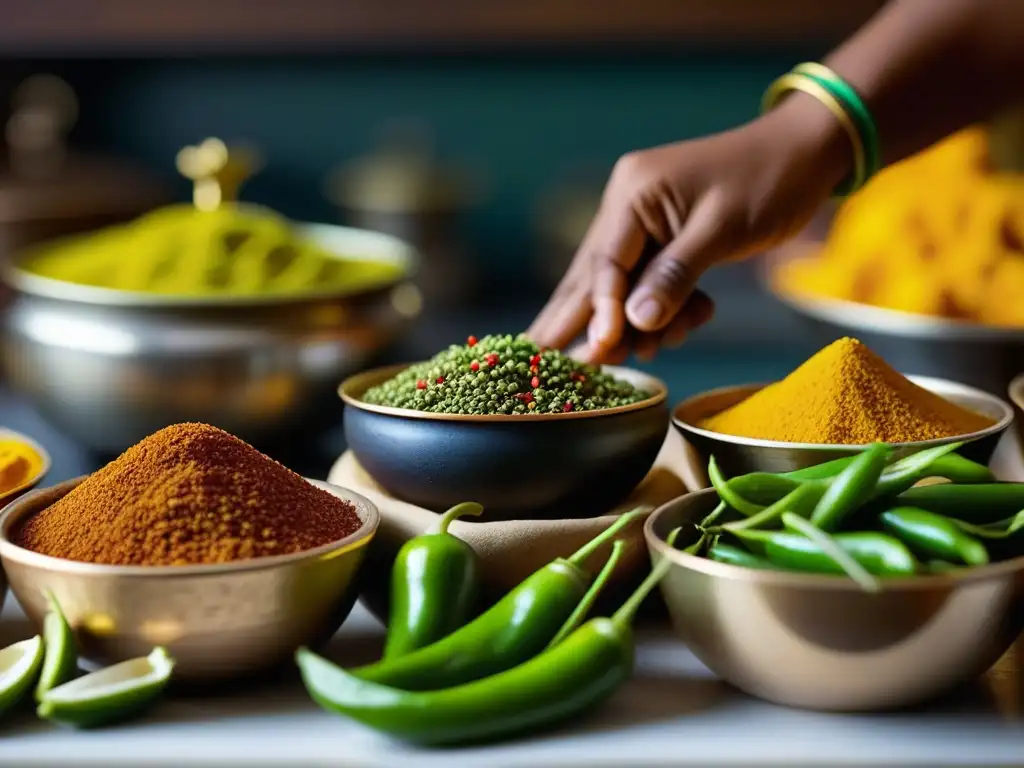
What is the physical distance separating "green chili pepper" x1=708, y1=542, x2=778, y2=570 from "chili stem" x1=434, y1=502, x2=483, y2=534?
0.19 m

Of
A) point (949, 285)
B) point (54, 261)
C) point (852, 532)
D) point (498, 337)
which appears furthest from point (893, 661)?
point (54, 261)

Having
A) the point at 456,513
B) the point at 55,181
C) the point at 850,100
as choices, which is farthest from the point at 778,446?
the point at 55,181

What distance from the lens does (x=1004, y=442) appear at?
1198 millimetres

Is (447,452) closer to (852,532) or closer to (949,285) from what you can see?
(852,532)

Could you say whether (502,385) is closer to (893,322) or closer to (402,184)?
(893,322)

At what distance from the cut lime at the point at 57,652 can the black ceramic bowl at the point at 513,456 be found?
0.89 ft

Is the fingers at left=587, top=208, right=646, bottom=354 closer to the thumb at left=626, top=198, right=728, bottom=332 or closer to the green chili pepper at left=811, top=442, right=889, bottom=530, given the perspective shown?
the thumb at left=626, top=198, right=728, bottom=332

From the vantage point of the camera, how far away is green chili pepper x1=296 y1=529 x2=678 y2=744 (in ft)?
2.42

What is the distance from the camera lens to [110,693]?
765 mm

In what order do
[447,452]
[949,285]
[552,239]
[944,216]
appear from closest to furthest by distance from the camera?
1. [447,452]
2. [949,285]
3. [944,216]
4. [552,239]

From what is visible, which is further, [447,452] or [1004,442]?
[1004,442]

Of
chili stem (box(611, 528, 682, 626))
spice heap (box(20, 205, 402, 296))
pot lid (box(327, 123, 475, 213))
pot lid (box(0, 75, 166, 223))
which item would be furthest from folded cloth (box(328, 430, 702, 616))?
pot lid (box(327, 123, 475, 213))

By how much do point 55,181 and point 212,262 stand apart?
57.6 inches

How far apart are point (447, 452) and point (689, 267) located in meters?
0.37
